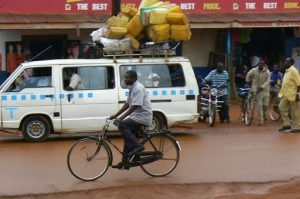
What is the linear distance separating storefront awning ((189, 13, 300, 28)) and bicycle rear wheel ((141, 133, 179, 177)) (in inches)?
401

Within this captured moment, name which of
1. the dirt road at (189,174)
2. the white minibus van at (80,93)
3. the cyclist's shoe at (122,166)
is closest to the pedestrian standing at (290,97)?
the dirt road at (189,174)

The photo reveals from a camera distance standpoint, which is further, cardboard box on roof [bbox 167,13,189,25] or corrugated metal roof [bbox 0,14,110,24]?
corrugated metal roof [bbox 0,14,110,24]

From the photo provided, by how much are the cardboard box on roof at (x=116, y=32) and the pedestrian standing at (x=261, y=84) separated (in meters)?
3.97

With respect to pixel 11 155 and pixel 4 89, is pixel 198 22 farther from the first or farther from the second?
pixel 11 155

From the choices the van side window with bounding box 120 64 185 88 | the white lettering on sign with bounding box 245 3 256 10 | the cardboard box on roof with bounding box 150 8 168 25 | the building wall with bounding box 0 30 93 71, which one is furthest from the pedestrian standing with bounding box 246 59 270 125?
the building wall with bounding box 0 30 93 71

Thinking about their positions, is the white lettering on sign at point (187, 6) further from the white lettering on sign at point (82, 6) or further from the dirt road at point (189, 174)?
the dirt road at point (189, 174)

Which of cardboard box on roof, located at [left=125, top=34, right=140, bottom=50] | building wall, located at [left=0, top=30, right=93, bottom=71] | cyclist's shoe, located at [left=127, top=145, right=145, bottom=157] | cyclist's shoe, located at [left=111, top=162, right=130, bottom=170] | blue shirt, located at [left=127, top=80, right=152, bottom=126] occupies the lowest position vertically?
cyclist's shoe, located at [left=111, top=162, right=130, bottom=170]

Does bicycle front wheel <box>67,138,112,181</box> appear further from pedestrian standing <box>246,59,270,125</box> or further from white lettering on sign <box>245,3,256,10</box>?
white lettering on sign <box>245,3,256,10</box>

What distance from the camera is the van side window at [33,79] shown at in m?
13.0

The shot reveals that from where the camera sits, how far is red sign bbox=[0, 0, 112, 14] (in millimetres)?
19344

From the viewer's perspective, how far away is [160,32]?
13195mm

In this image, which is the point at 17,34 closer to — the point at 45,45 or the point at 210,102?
the point at 45,45

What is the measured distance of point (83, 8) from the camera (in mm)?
19844

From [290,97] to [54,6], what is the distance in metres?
8.73
